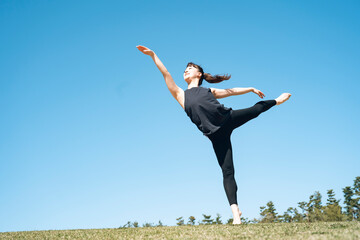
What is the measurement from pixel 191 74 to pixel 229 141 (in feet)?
5.43

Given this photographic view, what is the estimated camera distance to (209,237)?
3957 mm

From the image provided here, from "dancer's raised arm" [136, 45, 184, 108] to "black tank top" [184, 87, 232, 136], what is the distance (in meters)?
0.23

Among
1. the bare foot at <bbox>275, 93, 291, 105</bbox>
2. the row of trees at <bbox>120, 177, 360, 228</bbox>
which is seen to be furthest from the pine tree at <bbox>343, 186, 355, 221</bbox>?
the bare foot at <bbox>275, 93, 291, 105</bbox>

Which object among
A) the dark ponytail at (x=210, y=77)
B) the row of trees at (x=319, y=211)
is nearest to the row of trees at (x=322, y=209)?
the row of trees at (x=319, y=211)

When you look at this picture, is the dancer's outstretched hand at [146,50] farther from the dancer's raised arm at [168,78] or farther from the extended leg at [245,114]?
the extended leg at [245,114]

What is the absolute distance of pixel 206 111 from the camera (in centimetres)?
562

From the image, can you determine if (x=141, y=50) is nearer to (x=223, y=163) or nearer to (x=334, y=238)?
(x=223, y=163)

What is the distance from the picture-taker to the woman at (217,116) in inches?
216

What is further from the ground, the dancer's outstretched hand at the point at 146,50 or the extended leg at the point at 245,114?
the dancer's outstretched hand at the point at 146,50

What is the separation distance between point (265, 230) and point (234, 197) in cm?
105

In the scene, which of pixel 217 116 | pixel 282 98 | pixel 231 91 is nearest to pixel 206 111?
pixel 217 116

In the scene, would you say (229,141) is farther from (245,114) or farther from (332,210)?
(332,210)

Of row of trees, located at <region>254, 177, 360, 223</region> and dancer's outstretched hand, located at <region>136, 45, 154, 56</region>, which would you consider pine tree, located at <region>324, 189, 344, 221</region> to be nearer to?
row of trees, located at <region>254, 177, 360, 223</region>

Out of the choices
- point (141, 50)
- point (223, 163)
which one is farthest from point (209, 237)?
point (141, 50)
